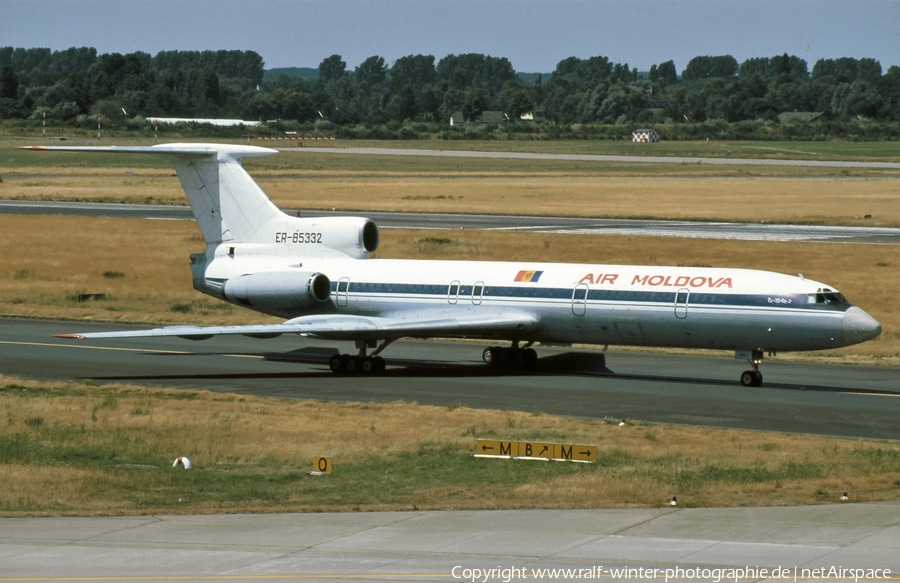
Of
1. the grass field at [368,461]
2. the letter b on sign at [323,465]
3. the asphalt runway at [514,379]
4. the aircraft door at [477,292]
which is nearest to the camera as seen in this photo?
the grass field at [368,461]

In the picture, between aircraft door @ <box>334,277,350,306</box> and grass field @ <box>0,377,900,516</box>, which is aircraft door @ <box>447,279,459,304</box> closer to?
aircraft door @ <box>334,277,350,306</box>

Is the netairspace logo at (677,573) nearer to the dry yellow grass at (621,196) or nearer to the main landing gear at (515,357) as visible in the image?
the main landing gear at (515,357)

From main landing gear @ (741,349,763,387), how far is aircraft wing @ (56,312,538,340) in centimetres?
585

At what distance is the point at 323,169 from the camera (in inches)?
5389

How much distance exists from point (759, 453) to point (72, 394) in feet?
56.6

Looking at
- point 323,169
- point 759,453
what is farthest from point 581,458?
point 323,169

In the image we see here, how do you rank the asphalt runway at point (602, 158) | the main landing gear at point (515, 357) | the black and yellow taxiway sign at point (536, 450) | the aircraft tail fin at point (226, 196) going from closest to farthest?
the black and yellow taxiway sign at point (536, 450)
the main landing gear at point (515, 357)
the aircraft tail fin at point (226, 196)
the asphalt runway at point (602, 158)

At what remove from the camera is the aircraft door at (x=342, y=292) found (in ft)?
125

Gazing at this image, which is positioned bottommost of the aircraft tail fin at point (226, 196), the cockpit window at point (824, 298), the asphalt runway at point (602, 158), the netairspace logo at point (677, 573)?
the netairspace logo at point (677, 573)

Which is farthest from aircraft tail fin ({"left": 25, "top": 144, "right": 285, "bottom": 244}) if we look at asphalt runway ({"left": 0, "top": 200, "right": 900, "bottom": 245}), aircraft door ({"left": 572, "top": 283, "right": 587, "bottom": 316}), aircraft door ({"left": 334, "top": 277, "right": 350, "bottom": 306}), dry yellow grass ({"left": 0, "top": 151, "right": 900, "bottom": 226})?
dry yellow grass ({"left": 0, "top": 151, "right": 900, "bottom": 226})

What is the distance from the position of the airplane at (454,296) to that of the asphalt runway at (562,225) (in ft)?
120

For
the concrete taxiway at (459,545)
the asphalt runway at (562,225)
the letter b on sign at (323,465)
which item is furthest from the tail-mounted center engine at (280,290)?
the asphalt runway at (562,225)

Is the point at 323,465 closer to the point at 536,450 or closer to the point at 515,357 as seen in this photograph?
the point at 536,450

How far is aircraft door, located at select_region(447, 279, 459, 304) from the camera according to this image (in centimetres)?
3706
